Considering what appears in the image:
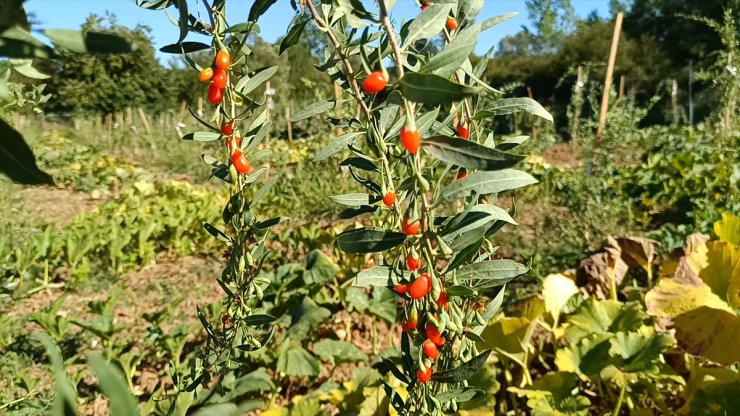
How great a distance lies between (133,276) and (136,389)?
5.49 ft

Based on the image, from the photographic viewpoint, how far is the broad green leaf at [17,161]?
32 centimetres

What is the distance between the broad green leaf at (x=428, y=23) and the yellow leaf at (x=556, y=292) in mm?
1752

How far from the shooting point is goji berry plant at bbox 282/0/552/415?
519 mm

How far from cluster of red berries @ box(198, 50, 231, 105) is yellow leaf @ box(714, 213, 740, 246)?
7.27 ft

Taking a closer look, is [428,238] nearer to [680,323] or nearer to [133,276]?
[680,323]

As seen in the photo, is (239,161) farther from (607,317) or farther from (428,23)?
(607,317)

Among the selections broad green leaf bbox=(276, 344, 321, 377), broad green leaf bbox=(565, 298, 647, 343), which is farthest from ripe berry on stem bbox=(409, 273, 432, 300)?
broad green leaf bbox=(276, 344, 321, 377)

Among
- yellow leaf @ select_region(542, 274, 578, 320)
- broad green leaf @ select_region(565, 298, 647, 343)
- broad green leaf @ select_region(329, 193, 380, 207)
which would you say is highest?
broad green leaf @ select_region(329, 193, 380, 207)

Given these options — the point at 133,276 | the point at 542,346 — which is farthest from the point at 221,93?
the point at 133,276

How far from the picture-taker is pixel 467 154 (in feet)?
1.69

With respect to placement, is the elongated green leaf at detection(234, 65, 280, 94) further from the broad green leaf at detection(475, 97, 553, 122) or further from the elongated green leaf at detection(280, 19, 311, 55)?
the broad green leaf at detection(475, 97, 553, 122)

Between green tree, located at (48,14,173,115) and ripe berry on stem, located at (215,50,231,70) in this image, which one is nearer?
ripe berry on stem, located at (215,50,231,70)

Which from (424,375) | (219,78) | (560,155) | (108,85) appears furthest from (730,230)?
(108,85)

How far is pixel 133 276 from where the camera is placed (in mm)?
3850
